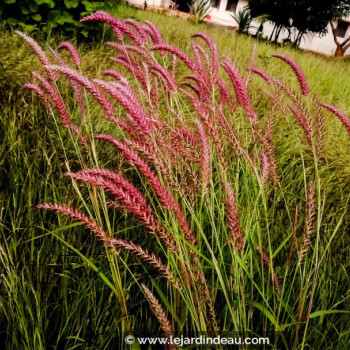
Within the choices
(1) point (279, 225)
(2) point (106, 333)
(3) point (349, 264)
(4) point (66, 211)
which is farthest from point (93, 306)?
(3) point (349, 264)

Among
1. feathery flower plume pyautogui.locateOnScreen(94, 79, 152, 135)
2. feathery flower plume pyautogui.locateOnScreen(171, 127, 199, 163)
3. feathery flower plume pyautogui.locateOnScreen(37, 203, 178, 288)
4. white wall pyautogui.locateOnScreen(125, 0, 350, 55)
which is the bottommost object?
feathery flower plume pyautogui.locateOnScreen(37, 203, 178, 288)

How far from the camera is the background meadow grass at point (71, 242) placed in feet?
3.61

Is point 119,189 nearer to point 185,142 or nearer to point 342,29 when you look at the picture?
point 185,142

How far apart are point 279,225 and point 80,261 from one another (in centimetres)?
92

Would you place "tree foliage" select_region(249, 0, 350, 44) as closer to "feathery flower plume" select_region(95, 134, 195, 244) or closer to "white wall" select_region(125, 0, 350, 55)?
"white wall" select_region(125, 0, 350, 55)

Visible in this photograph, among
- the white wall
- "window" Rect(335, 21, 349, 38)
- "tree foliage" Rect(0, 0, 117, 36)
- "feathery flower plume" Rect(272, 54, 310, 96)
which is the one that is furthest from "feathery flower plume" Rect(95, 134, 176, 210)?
"window" Rect(335, 21, 349, 38)

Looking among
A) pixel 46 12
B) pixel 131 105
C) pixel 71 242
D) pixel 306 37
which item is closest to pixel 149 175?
pixel 131 105

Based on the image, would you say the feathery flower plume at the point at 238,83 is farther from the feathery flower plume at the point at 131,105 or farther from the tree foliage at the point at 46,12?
the tree foliage at the point at 46,12

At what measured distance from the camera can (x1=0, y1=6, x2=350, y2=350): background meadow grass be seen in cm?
110

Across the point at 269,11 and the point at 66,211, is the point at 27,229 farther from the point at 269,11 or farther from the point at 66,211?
the point at 269,11

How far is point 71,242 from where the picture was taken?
1.35 m

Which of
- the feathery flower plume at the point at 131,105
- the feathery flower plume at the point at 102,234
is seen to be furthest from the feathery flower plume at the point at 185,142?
the feathery flower plume at the point at 102,234

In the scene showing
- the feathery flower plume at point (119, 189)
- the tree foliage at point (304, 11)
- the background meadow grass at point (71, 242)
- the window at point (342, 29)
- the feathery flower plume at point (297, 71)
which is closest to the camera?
the feathery flower plume at point (119, 189)

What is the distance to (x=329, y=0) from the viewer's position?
16.3 m
